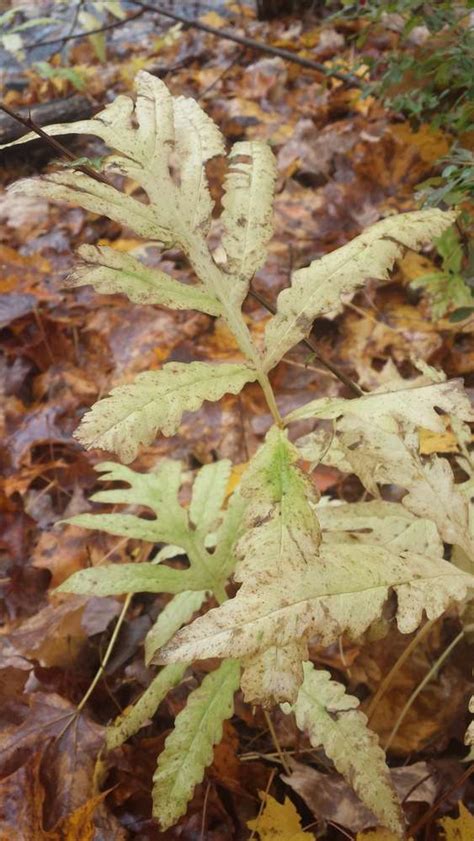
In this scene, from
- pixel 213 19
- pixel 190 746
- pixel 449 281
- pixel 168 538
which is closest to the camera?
pixel 190 746

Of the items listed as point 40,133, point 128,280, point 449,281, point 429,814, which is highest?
point 40,133

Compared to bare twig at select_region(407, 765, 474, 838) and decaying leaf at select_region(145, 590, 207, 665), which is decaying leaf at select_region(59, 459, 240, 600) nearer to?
decaying leaf at select_region(145, 590, 207, 665)

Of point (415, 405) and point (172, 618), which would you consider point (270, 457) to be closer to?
point (415, 405)

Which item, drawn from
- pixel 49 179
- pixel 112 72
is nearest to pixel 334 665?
pixel 49 179

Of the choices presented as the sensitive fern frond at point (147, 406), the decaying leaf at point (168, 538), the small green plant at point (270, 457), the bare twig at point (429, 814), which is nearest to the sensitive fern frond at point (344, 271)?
the small green plant at point (270, 457)

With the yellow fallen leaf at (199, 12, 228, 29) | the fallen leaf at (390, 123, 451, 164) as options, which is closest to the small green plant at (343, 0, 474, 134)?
the fallen leaf at (390, 123, 451, 164)

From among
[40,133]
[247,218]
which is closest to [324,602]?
[247,218]

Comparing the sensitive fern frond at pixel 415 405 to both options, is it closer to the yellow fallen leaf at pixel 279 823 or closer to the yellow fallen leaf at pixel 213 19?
the yellow fallen leaf at pixel 279 823
